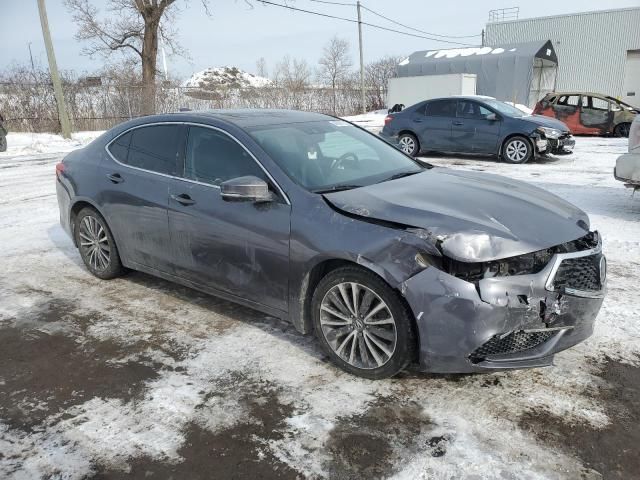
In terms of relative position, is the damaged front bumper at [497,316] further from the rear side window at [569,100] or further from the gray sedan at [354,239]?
the rear side window at [569,100]

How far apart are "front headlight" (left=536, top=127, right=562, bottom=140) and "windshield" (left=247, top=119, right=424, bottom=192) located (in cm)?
834

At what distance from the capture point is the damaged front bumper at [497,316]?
9.18 ft

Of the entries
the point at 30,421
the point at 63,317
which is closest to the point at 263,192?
the point at 30,421

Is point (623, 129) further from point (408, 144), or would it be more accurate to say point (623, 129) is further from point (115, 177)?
point (115, 177)

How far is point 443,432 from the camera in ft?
→ 9.00

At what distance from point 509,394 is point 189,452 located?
180 cm

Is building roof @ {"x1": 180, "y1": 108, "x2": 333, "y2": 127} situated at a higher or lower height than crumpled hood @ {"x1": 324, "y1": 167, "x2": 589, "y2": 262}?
higher

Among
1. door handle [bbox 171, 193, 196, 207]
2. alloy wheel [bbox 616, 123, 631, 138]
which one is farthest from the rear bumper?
alloy wheel [bbox 616, 123, 631, 138]

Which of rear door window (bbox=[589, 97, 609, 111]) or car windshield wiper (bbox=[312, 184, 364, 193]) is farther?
rear door window (bbox=[589, 97, 609, 111])

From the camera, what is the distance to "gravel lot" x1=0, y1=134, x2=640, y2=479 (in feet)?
8.35

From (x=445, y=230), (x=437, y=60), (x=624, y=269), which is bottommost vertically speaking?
(x=624, y=269)

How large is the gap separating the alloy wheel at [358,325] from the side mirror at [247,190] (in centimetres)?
78

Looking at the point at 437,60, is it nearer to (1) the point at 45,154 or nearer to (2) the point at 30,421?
(1) the point at 45,154

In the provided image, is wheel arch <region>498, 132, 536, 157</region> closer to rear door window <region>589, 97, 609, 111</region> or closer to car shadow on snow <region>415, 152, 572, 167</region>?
car shadow on snow <region>415, 152, 572, 167</region>
